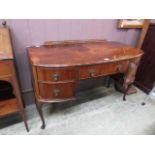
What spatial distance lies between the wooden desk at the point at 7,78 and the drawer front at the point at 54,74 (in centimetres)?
20

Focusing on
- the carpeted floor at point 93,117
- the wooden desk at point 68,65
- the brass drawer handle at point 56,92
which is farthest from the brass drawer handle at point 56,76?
the carpeted floor at point 93,117

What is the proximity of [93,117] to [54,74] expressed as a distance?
81 centimetres

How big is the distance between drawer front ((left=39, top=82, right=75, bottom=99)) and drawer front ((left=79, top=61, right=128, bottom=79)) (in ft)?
0.50

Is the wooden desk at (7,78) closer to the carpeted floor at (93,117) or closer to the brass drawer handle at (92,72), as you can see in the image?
the carpeted floor at (93,117)

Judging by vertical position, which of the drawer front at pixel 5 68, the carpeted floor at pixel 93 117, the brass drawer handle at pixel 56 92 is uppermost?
the drawer front at pixel 5 68

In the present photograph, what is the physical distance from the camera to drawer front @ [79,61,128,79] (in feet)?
4.11

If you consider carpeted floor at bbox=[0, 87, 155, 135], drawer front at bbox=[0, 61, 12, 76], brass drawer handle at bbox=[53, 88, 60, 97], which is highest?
drawer front at bbox=[0, 61, 12, 76]

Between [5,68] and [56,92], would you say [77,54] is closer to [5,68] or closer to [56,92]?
[56,92]

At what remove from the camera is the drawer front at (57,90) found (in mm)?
1239

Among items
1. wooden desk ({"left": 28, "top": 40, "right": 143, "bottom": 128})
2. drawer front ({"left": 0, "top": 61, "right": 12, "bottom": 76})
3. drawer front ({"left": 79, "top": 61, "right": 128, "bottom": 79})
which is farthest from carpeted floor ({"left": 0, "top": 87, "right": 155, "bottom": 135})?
drawer front ({"left": 0, "top": 61, "right": 12, "bottom": 76})

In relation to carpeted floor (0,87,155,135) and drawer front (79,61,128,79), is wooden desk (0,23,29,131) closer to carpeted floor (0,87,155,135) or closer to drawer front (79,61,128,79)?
carpeted floor (0,87,155,135)

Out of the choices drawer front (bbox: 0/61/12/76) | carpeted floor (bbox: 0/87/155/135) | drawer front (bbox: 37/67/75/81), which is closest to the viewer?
drawer front (bbox: 0/61/12/76)

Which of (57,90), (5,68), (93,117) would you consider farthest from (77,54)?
(93,117)
